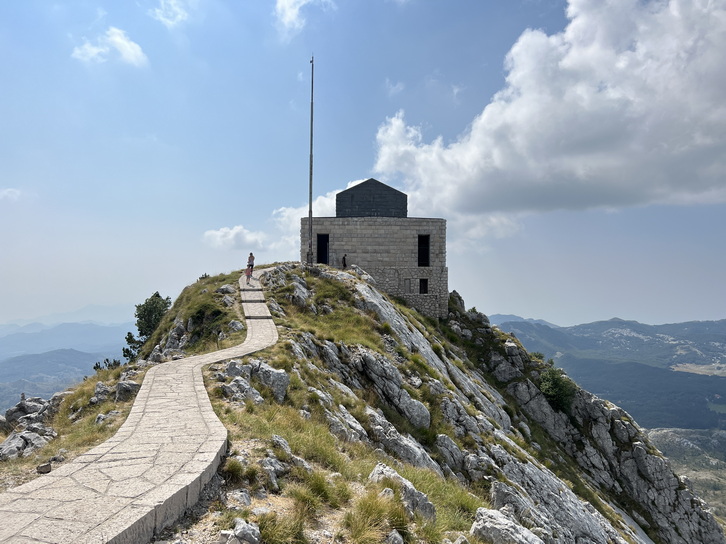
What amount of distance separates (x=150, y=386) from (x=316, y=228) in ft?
95.1

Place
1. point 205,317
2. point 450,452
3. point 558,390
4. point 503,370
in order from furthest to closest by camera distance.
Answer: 1. point 503,370
2. point 558,390
3. point 205,317
4. point 450,452

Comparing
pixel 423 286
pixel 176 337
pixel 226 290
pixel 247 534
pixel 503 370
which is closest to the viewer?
pixel 247 534

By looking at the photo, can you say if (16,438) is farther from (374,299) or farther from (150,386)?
(374,299)

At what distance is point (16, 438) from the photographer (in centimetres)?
1059

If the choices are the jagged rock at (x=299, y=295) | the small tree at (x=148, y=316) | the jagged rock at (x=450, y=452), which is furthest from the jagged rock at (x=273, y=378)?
the small tree at (x=148, y=316)

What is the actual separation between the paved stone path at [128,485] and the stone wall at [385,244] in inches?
1194

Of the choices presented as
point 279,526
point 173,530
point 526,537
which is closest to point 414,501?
point 526,537

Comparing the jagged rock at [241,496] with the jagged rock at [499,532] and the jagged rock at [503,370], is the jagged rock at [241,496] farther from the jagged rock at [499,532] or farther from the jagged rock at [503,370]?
the jagged rock at [503,370]

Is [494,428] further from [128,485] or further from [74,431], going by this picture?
[128,485]

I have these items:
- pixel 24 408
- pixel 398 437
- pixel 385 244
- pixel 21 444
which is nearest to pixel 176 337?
pixel 24 408

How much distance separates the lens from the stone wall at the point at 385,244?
135 ft

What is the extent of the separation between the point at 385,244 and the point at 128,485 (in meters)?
35.6

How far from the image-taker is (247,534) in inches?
224

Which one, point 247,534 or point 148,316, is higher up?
point 148,316
